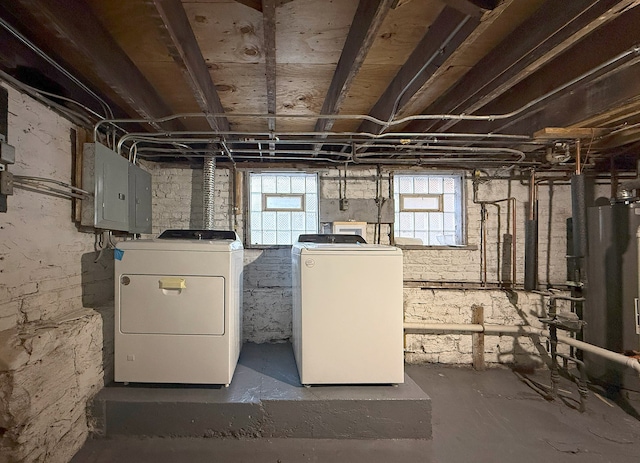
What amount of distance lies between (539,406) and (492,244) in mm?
1506

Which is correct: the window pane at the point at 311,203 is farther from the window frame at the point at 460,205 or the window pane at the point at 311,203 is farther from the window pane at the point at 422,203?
the window pane at the point at 422,203

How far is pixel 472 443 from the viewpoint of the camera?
2.00 meters

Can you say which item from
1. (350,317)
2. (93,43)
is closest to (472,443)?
(350,317)

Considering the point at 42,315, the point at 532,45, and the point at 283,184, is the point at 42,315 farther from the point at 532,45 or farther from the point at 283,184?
the point at 532,45

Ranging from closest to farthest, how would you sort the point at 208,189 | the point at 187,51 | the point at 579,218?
the point at 187,51
the point at 579,218
the point at 208,189

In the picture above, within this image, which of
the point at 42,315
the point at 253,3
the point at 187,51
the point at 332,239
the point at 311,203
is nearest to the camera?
the point at 253,3

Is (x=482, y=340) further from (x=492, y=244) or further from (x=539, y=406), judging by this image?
(x=492, y=244)

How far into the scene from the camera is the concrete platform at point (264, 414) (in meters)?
1.89

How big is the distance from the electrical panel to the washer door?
0.49 metres

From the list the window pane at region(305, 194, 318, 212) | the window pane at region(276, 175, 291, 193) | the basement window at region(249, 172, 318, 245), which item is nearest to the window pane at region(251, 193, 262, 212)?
the basement window at region(249, 172, 318, 245)

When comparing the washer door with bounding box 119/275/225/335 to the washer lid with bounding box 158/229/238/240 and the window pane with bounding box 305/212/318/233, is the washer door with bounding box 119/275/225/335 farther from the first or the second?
the window pane with bounding box 305/212/318/233

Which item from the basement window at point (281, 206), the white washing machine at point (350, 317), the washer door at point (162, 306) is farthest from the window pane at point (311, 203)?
the washer door at point (162, 306)

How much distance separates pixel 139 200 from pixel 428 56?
7.99 ft

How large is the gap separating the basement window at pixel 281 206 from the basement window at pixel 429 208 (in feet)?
→ 3.07
